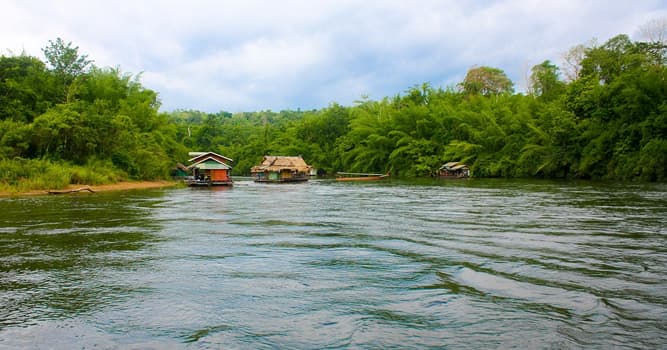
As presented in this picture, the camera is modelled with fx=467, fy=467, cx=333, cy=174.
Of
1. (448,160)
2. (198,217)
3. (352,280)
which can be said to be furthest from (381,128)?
(352,280)

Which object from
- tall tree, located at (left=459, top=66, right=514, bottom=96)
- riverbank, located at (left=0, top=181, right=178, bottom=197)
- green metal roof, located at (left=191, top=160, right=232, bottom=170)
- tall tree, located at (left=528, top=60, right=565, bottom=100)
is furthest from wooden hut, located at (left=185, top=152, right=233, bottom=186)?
tall tree, located at (left=459, top=66, right=514, bottom=96)

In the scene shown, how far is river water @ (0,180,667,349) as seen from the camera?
3.99m

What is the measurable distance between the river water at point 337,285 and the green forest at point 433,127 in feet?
55.5

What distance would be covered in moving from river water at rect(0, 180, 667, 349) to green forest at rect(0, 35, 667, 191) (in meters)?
16.9

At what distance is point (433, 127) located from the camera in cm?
5319

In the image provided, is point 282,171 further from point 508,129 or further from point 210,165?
point 508,129

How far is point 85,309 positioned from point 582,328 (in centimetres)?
469

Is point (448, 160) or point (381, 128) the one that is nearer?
point (448, 160)

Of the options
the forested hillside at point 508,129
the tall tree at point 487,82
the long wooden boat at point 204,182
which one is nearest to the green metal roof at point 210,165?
the long wooden boat at point 204,182

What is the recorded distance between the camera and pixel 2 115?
26875 mm

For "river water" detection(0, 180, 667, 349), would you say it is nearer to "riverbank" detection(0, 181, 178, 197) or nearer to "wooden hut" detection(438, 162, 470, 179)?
"riverbank" detection(0, 181, 178, 197)

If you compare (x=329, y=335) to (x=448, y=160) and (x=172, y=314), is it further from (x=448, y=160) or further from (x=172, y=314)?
(x=448, y=160)

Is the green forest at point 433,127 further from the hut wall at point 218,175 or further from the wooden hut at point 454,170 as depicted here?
the hut wall at point 218,175

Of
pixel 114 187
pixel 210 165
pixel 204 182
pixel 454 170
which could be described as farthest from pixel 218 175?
pixel 454 170
